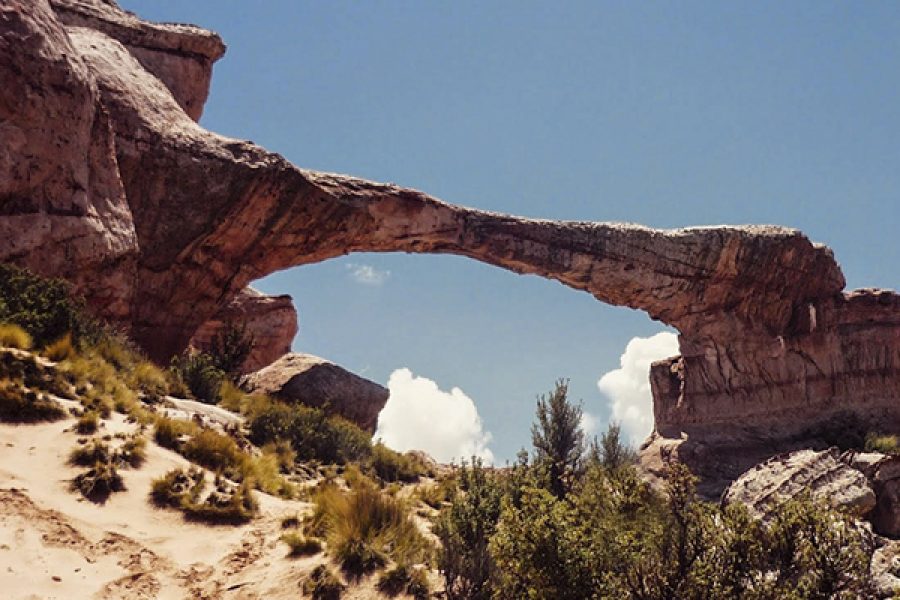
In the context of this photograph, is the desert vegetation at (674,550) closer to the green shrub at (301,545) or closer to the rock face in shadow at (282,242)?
the green shrub at (301,545)

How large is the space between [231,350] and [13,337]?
10345 mm

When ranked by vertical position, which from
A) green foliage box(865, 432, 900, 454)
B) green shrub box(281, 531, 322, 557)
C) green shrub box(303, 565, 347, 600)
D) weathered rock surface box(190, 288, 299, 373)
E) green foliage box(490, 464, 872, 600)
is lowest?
green shrub box(303, 565, 347, 600)

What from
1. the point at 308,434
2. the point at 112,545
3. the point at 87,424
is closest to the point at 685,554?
the point at 112,545

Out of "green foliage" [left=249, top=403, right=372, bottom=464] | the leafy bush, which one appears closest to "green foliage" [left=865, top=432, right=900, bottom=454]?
"green foliage" [left=249, top=403, right=372, bottom=464]

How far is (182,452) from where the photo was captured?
11.0 metres

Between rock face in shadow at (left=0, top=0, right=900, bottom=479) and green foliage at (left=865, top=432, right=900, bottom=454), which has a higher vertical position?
rock face in shadow at (left=0, top=0, right=900, bottom=479)

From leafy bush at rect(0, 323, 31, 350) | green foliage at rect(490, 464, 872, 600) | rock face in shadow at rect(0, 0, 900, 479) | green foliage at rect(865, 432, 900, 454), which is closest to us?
green foliage at rect(490, 464, 872, 600)

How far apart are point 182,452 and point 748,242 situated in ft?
79.9

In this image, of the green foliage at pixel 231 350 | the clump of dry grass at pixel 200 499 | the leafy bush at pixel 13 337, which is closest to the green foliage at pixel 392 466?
the clump of dry grass at pixel 200 499

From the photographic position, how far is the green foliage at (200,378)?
1642 centimetres

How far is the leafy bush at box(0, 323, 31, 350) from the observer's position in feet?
Result: 36.1

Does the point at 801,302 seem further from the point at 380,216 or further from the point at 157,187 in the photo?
the point at 157,187

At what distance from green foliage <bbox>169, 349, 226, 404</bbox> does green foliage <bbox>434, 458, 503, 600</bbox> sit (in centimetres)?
880

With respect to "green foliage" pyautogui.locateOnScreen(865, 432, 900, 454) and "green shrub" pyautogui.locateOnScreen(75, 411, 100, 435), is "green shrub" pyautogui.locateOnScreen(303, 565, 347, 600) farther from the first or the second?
"green foliage" pyautogui.locateOnScreen(865, 432, 900, 454)
